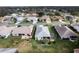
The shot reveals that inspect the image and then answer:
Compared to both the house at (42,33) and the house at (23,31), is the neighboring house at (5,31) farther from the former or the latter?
the house at (42,33)

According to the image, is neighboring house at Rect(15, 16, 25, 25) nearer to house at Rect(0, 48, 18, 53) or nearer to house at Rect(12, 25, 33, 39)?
house at Rect(12, 25, 33, 39)

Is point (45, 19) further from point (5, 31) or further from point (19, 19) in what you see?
point (5, 31)

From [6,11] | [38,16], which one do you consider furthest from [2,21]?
[38,16]

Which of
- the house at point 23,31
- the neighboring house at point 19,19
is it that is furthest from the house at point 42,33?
the neighboring house at point 19,19

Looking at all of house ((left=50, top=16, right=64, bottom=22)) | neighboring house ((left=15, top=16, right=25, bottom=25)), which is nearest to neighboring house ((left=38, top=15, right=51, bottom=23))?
house ((left=50, top=16, right=64, bottom=22))

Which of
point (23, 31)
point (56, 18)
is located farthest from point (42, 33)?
point (56, 18)
